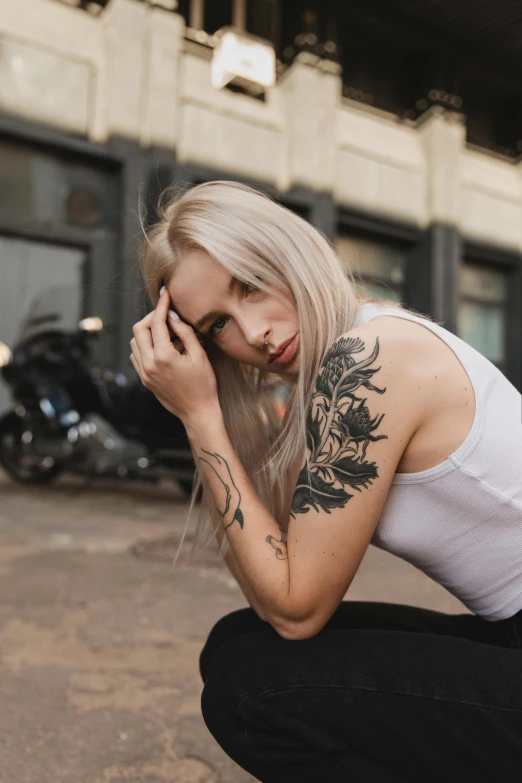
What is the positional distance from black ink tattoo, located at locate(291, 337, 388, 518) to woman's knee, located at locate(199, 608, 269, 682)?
1.07ft

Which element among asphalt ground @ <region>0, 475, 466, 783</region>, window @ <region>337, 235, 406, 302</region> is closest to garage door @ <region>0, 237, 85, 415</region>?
asphalt ground @ <region>0, 475, 466, 783</region>

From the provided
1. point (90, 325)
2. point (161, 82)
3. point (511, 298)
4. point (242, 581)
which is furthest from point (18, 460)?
point (511, 298)

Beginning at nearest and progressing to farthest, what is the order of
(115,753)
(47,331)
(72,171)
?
(115,753) → (47,331) → (72,171)

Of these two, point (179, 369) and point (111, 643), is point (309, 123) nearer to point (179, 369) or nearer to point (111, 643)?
point (111, 643)

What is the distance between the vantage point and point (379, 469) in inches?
41.2

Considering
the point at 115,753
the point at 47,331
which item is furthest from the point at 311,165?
the point at 115,753

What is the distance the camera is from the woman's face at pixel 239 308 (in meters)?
1.25

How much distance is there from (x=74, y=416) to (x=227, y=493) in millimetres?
4212

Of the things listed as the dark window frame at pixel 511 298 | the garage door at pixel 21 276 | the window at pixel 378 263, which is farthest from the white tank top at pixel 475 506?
the dark window frame at pixel 511 298

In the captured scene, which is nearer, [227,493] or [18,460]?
[227,493]

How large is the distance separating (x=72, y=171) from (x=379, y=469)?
26.2 feet

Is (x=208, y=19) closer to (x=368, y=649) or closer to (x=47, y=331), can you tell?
(x=47, y=331)

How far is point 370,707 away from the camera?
1.00 m

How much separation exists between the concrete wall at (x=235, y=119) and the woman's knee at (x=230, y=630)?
772 cm
